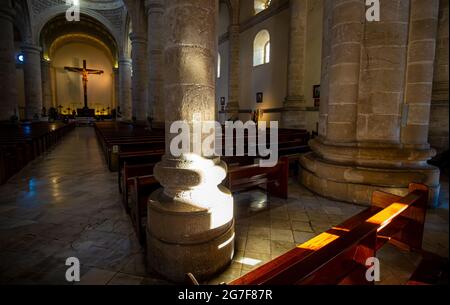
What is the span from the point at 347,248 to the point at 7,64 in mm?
17165

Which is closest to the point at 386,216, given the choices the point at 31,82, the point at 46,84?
the point at 31,82

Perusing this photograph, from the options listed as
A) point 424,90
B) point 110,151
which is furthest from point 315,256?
point 110,151

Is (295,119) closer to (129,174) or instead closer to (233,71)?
(233,71)

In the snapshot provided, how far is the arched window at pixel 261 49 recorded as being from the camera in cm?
1552

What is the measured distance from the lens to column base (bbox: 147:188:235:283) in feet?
8.01

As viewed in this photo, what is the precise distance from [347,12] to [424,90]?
1845 millimetres

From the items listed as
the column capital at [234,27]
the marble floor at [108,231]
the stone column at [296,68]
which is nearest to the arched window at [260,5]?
the column capital at [234,27]

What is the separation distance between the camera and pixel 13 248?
2896 millimetres

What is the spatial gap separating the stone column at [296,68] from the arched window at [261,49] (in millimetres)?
3351

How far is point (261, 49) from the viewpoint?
52.4 ft

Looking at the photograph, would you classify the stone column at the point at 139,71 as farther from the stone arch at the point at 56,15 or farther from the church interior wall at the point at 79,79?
the church interior wall at the point at 79,79

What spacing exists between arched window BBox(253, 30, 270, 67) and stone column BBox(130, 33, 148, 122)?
650cm

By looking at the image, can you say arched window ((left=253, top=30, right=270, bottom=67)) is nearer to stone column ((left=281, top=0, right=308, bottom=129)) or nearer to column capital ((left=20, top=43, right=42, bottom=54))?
stone column ((left=281, top=0, right=308, bottom=129))

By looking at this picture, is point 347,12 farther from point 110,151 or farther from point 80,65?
point 80,65
